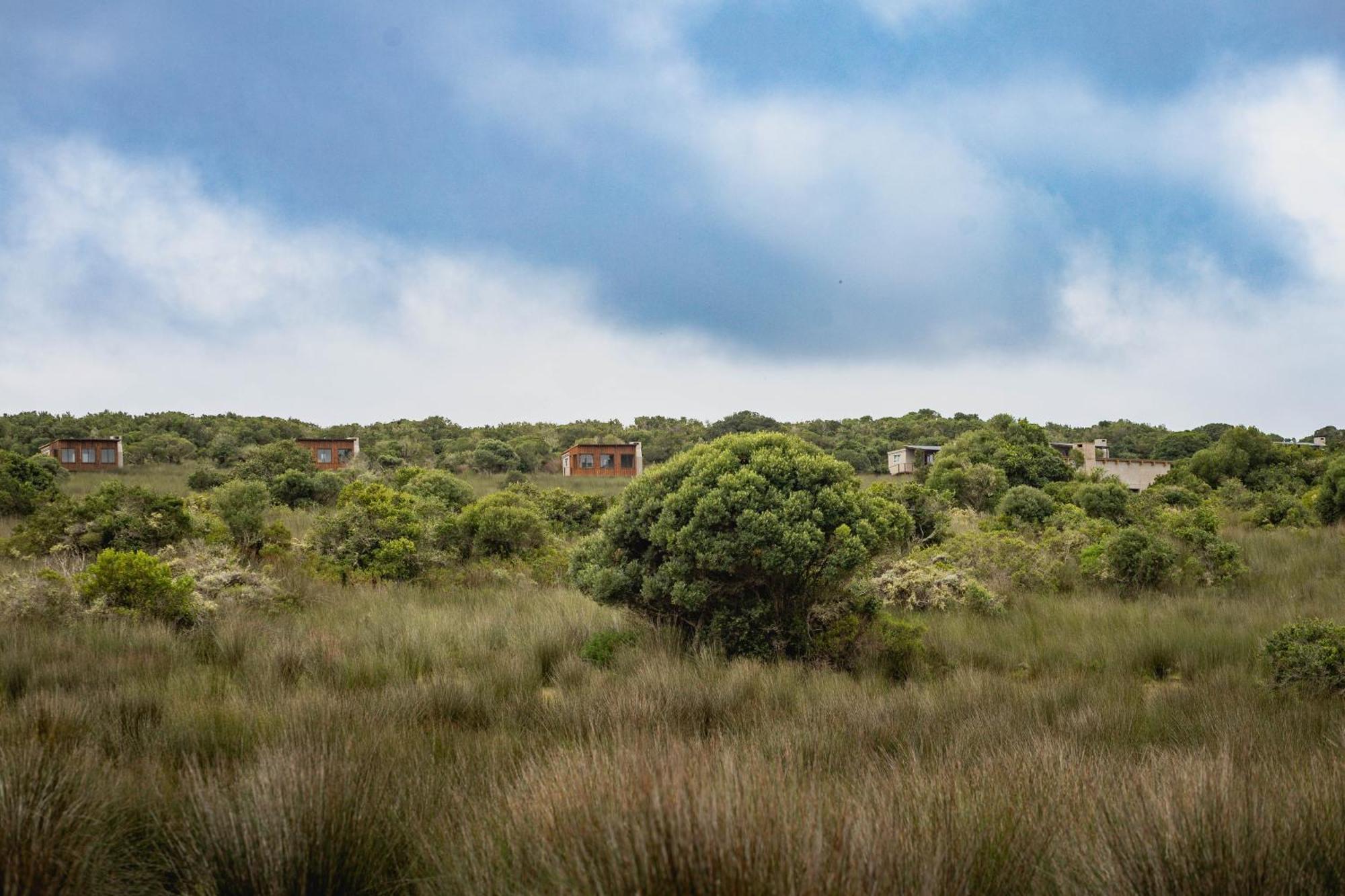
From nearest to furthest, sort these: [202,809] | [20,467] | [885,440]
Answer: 1. [202,809]
2. [20,467]
3. [885,440]

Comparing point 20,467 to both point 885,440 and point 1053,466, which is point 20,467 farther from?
point 885,440

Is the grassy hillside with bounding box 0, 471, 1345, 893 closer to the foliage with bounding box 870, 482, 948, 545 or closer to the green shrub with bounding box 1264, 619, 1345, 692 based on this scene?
the green shrub with bounding box 1264, 619, 1345, 692

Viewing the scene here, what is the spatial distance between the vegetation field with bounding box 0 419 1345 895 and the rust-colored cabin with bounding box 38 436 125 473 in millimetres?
39604

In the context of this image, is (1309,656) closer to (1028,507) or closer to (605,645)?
(605,645)

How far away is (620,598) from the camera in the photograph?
27.7ft

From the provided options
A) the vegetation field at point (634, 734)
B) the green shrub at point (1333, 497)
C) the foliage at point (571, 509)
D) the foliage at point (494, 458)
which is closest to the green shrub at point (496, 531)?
the vegetation field at point (634, 734)

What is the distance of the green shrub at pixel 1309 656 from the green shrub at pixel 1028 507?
44.9 feet

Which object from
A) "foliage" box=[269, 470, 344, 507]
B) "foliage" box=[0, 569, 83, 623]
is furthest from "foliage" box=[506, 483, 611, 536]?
"foliage" box=[0, 569, 83, 623]

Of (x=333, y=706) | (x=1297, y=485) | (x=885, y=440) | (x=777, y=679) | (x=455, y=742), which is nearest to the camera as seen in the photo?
(x=455, y=742)

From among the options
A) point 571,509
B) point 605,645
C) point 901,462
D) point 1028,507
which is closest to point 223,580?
point 605,645

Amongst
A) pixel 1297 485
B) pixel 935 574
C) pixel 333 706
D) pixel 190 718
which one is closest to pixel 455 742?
pixel 333 706

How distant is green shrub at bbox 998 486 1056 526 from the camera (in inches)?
818

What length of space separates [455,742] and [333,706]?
0.98 m

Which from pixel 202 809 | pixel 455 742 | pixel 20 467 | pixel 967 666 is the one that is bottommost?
pixel 967 666
